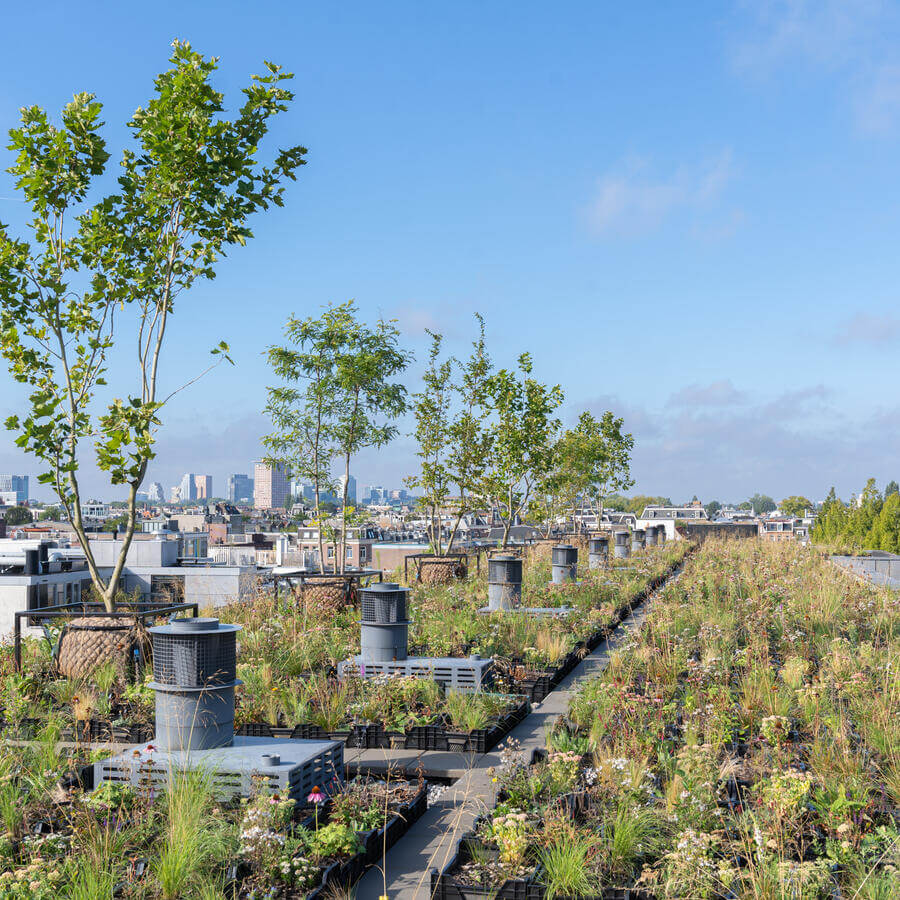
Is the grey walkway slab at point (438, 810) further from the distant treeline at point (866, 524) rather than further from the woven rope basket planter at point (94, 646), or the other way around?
the distant treeline at point (866, 524)

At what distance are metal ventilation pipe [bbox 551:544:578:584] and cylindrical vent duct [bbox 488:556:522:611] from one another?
3.58 meters

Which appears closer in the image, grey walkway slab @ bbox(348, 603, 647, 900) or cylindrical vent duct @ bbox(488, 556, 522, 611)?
grey walkway slab @ bbox(348, 603, 647, 900)

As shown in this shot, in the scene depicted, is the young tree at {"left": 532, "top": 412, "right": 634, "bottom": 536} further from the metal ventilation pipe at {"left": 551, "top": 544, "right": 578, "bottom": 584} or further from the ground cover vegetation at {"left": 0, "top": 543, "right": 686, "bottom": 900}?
the ground cover vegetation at {"left": 0, "top": 543, "right": 686, "bottom": 900}

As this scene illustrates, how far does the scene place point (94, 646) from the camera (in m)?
7.34

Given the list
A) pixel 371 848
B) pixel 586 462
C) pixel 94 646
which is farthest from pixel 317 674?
pixel 586 462

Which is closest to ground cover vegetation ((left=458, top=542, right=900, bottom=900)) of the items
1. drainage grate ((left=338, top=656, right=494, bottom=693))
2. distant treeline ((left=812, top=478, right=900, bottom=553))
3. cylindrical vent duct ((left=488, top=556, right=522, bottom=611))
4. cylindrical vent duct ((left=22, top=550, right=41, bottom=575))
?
drainage grate ((left=338, top=656, right=494, bottom=693))

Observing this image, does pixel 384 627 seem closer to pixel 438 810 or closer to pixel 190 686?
pixel 438 810

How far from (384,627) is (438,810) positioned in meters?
2.77

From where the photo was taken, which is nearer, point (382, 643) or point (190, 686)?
point (190, 686)

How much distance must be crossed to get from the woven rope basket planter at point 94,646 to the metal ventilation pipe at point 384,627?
2.00m

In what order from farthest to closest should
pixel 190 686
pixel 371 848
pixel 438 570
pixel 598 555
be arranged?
pixel 598 555
pixel 438 570
pixel 190 686
pixel 371 848

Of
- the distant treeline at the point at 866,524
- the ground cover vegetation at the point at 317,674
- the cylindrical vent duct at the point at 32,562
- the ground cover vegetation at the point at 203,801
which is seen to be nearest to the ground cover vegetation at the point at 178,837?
the ground cover vegetation at the point at 203,801

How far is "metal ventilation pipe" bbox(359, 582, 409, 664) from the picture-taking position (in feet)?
25.2

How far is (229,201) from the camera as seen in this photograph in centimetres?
843
